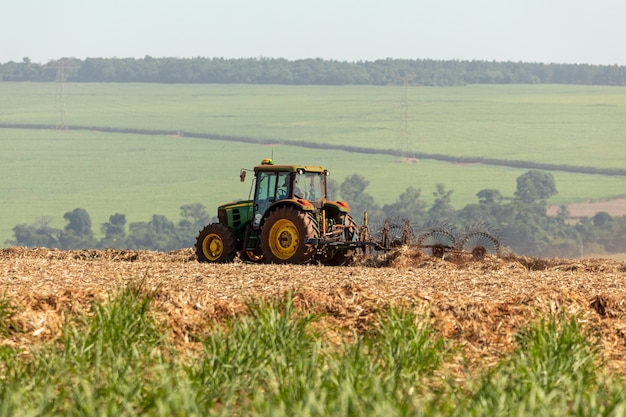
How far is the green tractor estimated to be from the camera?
20750mm

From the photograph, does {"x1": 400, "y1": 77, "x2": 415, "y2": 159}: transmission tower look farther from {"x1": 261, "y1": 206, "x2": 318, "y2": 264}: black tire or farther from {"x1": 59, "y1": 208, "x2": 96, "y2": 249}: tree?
{"x1": 261, "y1": 206, "x2": 318, "y2": 264}: black tire

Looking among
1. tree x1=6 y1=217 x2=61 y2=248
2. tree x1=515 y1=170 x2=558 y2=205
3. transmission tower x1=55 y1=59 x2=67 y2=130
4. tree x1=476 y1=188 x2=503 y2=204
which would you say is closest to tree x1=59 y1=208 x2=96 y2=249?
tree x1=6 y1=217 x2=61 y2=248

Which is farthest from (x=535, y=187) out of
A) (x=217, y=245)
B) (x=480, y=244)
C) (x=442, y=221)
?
(x=217, y=245)

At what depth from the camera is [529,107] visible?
594 feet

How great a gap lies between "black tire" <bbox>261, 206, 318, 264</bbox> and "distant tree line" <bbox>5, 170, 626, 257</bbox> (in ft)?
215

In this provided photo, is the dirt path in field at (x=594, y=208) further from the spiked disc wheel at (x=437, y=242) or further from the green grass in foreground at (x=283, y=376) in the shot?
the green grass in foreground at (x=283, y=376)

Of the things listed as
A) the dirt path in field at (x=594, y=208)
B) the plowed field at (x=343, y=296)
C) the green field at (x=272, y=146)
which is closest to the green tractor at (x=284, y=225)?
the plowed field at (x=343, y=296)

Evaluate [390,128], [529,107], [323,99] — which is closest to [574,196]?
[390,128]

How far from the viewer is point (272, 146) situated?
146125mm

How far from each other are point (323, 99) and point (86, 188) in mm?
72435

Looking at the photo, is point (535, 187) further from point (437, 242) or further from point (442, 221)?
point (437, 242)

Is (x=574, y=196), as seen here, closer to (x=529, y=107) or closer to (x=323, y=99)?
(x=529, y=107)

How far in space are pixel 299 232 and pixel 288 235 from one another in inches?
14.9

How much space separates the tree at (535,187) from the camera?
385 ft
